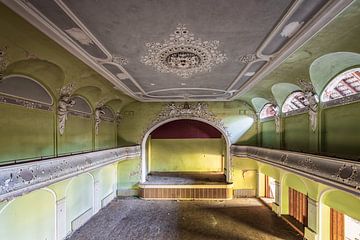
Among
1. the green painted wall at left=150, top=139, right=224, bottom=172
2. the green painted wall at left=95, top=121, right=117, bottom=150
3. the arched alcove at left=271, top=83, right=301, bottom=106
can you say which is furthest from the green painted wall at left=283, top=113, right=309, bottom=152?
the green painted wall at left=95, top=121, right=117, bottom=150

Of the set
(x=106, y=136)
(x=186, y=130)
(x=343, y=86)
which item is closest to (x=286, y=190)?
(x=343, y=86)

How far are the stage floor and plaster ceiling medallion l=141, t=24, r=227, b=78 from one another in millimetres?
6339

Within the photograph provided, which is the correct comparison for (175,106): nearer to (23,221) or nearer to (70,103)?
(70,103)

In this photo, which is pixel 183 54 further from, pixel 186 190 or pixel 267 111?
pixel 186 190

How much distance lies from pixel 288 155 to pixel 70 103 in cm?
650

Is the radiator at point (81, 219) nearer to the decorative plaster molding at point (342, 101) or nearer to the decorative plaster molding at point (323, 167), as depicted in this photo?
the decorative plaster molding at point (323, 167)

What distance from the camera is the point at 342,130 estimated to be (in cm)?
543

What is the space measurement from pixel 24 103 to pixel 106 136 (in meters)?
5.03

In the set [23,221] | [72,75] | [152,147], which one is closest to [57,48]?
[72,75]

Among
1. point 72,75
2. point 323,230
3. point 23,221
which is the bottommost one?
point 323,230

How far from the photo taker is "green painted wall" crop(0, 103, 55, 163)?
4855mm

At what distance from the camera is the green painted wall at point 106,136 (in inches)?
377

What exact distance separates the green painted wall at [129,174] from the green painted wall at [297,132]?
22.2 feet

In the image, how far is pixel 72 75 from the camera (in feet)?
19.8
